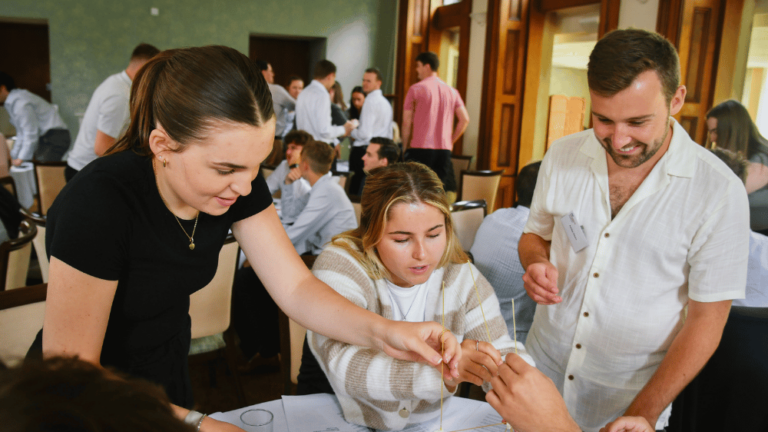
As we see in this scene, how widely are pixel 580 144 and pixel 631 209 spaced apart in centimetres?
28

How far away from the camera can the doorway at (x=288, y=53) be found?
9.44 metres

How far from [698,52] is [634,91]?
3.68 meters

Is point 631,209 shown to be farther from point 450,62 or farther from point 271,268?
→ point 450,62

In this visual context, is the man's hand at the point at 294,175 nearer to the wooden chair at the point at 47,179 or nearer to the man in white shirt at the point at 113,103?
the man in white shirt at the point at 113,103

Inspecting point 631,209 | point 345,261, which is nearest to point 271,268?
point 345,261

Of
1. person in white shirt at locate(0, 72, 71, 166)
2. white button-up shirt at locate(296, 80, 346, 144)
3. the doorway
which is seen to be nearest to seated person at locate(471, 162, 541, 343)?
white button-up shirt at locate(296, 80, 346, 144)

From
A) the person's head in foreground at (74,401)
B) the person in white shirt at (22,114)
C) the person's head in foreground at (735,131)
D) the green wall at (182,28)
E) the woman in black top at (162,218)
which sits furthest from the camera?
the green wall at (182,28)

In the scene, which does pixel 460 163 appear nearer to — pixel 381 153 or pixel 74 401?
pixel 381 153

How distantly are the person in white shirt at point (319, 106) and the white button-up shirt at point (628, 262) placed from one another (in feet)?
14.8

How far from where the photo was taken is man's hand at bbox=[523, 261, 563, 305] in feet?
4.74

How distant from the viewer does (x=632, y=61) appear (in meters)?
1.27

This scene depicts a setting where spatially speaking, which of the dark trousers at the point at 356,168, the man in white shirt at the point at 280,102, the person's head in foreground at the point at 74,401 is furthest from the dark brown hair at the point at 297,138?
the person's head in foreground at the point at 74,401

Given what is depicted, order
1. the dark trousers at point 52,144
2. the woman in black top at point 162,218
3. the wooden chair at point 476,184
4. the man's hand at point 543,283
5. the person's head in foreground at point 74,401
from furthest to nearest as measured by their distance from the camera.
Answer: the dark trousers at point 52,144 → the wooden chair at point 476,184 → the man's hand at point 543,283 → the woman in black top at point 162,218 → the person's head in foreground at point 74,401

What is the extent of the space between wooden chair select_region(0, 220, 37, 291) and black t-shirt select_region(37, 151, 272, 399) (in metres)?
1.31
